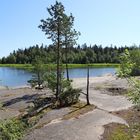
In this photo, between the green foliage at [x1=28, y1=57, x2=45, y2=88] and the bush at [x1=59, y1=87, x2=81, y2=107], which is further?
the green foliage at [x1=28, y1=57, x2=45, y2=88]

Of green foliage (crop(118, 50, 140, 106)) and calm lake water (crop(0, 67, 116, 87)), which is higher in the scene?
green foliage (crop(118, 50, 140, 106))

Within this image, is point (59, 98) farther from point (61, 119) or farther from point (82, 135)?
→ point (82, 135)

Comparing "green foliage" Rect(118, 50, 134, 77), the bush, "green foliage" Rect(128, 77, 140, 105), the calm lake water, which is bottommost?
the calm lake water

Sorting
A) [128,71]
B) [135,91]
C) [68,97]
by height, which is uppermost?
[128,71]

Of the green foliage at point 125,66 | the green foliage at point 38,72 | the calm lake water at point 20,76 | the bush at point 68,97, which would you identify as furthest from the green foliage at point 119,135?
the calm lake water at point 20,76

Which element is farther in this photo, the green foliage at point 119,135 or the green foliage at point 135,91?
the green foliage at point 119,135

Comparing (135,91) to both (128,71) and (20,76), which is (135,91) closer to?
(128,71)

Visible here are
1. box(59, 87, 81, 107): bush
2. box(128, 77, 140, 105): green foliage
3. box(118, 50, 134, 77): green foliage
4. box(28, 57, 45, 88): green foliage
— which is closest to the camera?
box(118, 50, 134, 77): green foliage

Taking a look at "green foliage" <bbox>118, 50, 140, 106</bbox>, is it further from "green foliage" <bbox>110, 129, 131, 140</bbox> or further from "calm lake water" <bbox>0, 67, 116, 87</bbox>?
"calm lake water" <bbox>0, 67, 116, 87</bbox>

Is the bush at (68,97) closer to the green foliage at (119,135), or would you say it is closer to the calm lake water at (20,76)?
the green foliage at (119,135)

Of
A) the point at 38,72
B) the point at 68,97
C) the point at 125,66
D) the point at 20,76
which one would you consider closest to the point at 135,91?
the point at 125,66

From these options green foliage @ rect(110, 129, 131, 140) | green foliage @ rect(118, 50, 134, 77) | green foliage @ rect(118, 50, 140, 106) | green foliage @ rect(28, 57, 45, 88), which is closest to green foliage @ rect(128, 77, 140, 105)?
green foliage @ rect(118, 50, 140, 106)

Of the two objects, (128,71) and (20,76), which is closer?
(128,71)

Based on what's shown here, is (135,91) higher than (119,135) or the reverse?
higher
